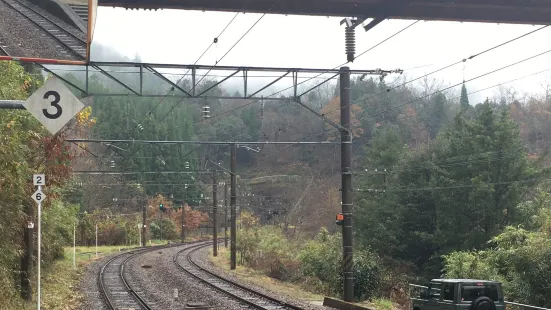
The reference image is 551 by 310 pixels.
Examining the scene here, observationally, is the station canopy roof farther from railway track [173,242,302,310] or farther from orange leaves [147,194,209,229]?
orange leaves [147,194,209,229]

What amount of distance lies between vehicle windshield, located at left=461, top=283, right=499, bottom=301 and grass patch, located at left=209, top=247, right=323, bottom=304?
867cm

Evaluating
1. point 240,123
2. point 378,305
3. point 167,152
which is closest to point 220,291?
point 378,305

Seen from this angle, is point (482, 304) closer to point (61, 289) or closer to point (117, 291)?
point (117, 291)

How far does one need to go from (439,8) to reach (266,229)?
32.6 meters

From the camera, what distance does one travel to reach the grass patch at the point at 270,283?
26.0m

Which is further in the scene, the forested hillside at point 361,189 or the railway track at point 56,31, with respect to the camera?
the forested hillside at point 361,189

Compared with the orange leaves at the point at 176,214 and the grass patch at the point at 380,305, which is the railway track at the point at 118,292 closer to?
the grass patch at the point at 380,305

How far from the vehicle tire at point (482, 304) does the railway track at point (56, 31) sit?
37.6 feet

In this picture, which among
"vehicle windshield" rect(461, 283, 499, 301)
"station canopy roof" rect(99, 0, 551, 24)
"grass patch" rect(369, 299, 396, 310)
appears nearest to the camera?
"station canopy roof" rect(99, 0, 551, 24)

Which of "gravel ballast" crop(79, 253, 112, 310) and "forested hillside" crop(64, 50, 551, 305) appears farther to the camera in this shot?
"forested hillside" crop(64, 50, 551, 305)

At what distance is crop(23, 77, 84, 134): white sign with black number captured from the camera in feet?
31.7

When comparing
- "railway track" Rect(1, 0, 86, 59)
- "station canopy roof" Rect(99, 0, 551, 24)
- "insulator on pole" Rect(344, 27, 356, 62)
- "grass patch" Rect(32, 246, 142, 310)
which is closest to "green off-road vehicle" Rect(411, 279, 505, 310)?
"station canopy roof" Rect(99, 0, 551, 24)

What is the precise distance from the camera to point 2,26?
887 centimetres

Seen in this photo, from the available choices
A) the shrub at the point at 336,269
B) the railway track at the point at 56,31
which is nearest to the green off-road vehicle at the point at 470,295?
the shrub at the point at 336,269
